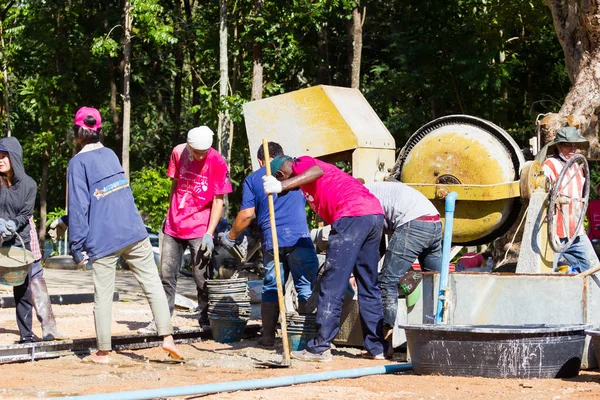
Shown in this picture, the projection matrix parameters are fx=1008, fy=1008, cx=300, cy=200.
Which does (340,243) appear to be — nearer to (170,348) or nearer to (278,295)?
(278,295)

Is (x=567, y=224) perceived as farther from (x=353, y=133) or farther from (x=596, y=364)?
(x=353, y=133)

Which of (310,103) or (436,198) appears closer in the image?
(436,198)

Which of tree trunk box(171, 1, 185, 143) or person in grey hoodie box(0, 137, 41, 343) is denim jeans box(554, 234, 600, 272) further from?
tree trunk box(171, 1, 185, 143)

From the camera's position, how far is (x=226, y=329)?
8.83m

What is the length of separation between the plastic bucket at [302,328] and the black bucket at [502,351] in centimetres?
142

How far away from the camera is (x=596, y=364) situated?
24.0 ft

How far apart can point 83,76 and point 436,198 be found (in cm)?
2021

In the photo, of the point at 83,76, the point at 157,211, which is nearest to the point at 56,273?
the point at 157,211

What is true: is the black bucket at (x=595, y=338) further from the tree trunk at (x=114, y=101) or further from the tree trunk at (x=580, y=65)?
the tree trunk at (x=114, y=101)

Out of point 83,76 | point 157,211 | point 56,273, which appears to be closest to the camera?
point 56,273

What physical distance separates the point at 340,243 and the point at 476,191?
196 cm

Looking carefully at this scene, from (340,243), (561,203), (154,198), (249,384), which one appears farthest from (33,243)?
(154,198)

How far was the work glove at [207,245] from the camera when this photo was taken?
8578 mm

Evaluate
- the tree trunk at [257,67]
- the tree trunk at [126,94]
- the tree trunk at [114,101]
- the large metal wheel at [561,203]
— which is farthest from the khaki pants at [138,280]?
the tree trunk at [114,101]
